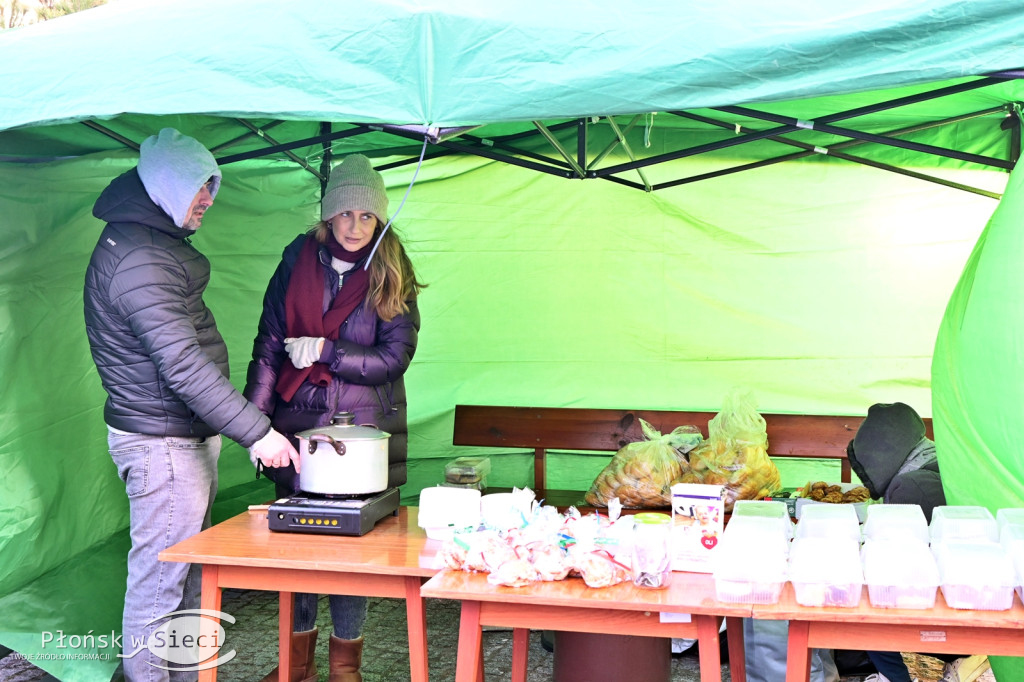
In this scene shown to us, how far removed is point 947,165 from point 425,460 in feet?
10.4

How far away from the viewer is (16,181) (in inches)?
133

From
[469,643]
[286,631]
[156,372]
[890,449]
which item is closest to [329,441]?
[156,372]

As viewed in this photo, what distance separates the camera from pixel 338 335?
3502 mm

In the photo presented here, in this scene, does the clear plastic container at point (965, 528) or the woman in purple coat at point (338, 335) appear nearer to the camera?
the clear plastic container at point (965, 528)

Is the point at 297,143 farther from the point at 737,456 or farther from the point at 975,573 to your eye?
the point at 975,573

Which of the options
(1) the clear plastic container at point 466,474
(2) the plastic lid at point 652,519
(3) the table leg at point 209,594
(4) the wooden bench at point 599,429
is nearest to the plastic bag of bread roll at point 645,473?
(1) the clear plastic container at point 466,474

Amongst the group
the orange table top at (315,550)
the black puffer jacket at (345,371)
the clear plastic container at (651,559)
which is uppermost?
the black puffer jacket at (345,371)

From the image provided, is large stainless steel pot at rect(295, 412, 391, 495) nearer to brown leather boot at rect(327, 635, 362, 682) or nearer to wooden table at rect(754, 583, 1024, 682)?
brown leather boot at rect(327, 635, 362, 682)

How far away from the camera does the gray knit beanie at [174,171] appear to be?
3.04 meters

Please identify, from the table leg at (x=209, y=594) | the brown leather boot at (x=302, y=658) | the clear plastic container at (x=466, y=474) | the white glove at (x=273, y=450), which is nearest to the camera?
the table leg at (x=209, y=594)

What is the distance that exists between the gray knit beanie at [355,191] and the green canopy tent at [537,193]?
0.55 ft

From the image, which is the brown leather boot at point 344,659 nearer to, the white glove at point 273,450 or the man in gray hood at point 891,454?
the white glove at point 273,450

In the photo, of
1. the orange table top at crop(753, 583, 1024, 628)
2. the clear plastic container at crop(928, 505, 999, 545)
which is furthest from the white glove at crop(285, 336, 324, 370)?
the clear plastic container at crop(928, 505, 999, 545)

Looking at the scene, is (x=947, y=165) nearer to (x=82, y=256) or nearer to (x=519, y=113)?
(x=519, y=113)
